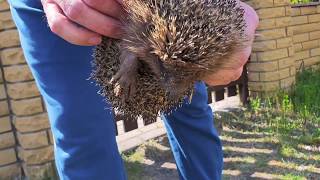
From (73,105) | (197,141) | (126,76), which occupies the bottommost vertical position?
(197,141)

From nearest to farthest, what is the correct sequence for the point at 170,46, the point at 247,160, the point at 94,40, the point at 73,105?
1. the point at 170,46
2. the point at 94,40
3. the point at 73,105
4. the point at 247,160

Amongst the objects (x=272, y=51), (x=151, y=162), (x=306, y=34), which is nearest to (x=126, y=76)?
(x=151, y=162)

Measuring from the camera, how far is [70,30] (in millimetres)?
1444

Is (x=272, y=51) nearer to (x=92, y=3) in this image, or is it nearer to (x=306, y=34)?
(x=306, y=34)

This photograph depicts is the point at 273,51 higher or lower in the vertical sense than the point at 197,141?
higher

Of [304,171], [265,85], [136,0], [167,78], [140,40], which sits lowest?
[304,171]

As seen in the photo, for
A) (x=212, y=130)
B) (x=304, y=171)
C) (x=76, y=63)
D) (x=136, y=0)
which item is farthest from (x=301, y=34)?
(x=136, y=0)

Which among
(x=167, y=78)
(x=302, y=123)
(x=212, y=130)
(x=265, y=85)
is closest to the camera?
(x=167, y=78)

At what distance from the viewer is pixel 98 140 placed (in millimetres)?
1783

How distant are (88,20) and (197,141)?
1.20 meters

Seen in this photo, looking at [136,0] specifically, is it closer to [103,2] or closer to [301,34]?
[103,2]

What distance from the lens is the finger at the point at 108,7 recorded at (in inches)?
53.6

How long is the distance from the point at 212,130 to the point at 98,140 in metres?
0.84

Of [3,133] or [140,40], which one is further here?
[3,133]
